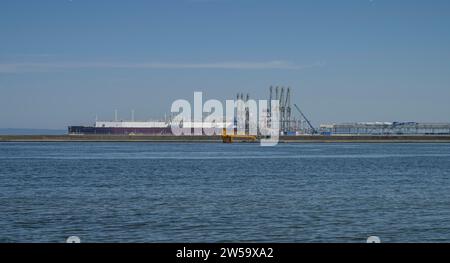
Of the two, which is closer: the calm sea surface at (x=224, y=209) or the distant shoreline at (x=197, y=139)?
the calm sea surface at (x=224, y=209)

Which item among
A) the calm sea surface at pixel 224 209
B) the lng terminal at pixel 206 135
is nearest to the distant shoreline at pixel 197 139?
the lng terminal at pixel 206 135

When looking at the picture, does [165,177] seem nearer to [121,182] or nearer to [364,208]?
[121,182]

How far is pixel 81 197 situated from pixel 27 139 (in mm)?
130231

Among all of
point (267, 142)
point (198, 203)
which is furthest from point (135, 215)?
point (267, 142)

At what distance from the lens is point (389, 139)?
153250mm

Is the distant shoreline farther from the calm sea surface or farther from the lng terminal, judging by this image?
the calm sea surface

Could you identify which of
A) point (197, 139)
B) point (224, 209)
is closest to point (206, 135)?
point (197, 139)

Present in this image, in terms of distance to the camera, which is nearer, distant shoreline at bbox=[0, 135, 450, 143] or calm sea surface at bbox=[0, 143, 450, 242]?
calm sea surface at bbox=[0, 143, 450, 242]

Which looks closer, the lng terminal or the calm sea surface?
the calm sea surface

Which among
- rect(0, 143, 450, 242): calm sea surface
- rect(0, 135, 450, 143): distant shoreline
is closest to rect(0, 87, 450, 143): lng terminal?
rect(0, 135, 450, 143): distant shoreline

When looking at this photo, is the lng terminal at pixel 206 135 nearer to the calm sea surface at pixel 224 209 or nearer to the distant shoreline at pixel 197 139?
the distant shoreline at pixel 197 139

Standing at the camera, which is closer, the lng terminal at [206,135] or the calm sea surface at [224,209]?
the calm sea surface at [224,209]

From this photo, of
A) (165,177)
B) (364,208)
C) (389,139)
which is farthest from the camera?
(389,139)
